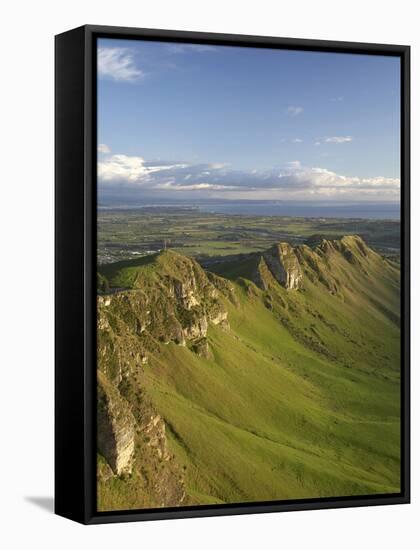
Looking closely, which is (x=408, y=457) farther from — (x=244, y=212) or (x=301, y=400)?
(x=244, y=212)

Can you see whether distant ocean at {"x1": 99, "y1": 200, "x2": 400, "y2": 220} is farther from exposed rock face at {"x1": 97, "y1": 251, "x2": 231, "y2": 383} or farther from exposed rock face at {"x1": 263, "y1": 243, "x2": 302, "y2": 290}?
exposed rock face at {"x1": 97, "y1": 251, "x2": 231, "y2": 383}

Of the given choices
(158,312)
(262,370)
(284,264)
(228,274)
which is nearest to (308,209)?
(284,264)

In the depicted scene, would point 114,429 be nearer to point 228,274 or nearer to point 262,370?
point 262,370

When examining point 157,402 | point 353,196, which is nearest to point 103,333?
point 157,402

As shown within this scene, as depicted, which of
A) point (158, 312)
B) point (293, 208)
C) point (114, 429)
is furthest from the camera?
point (293, 208)

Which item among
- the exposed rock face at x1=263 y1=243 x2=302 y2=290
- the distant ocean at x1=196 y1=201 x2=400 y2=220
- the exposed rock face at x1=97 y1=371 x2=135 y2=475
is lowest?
the exposed rock face at x1=97 y1=371 x2=135 y2=475

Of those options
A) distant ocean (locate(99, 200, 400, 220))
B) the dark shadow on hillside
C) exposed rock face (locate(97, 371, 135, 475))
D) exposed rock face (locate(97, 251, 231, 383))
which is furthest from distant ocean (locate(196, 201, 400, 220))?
the dark shadow on hillside

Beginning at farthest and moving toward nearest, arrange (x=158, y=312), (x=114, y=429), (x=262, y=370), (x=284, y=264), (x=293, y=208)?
(x=284, y=264)
(x=293, y=208)
(x=262, y=370)
(x=158, y=312)
(x=114, y=429)
